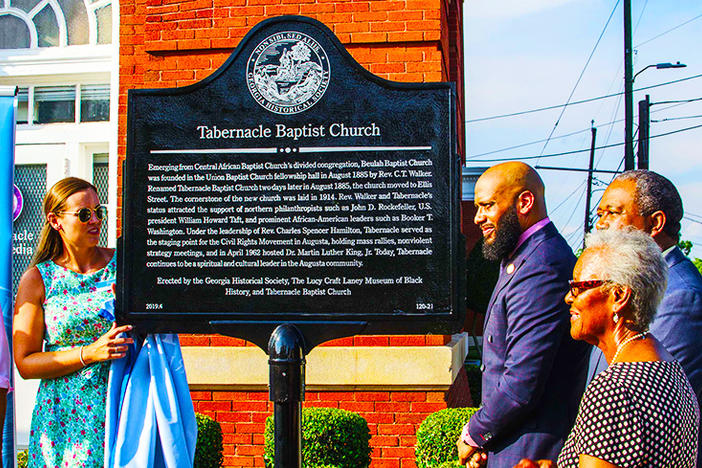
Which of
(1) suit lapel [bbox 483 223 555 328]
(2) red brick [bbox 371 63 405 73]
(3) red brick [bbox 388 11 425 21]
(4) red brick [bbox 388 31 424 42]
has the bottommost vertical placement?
(1) suit lapel [bbox 483 223 555 328]

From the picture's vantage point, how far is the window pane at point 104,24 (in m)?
7.24

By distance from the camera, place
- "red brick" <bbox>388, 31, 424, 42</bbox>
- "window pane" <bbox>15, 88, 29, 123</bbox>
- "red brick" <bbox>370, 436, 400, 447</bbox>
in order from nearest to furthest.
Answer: "red brick" <bbox>370, 436, 400, 447</bbox>
"red brick" <bbox>388, 31, 424, 42</bbox>
"window pane" <bbox>15, 88, 29, 123</bbox>

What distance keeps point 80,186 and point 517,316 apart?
7.22 ft

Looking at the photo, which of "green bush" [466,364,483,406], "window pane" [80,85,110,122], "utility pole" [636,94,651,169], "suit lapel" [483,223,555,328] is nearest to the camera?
"suit lapel" [483,223,555,328]

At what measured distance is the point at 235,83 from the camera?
3.32 m

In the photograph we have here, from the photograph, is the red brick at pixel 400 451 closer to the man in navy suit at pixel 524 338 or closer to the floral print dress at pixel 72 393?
the man in navy suit at pixel 524 338

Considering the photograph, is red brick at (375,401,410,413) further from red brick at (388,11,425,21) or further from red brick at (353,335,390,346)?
red brick at (388,11,425,21)

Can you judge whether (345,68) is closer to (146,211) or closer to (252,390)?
(146,211)

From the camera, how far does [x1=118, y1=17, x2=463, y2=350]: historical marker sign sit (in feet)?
10.3

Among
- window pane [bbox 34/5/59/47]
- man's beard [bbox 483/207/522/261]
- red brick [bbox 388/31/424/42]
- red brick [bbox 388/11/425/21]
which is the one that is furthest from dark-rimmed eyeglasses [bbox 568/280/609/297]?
window pane [bbox 34/5/59/47]

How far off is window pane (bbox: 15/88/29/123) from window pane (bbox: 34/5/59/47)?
49 cm

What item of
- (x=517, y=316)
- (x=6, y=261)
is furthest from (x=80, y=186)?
(x=517, y=316)

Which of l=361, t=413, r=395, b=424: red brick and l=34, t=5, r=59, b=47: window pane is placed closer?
l=361, t=413, r=395, b=424: red brick

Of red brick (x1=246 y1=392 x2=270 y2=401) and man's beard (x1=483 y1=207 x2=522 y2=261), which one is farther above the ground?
man's beard (x1=483 y1=207 x2=522 y2=261)
